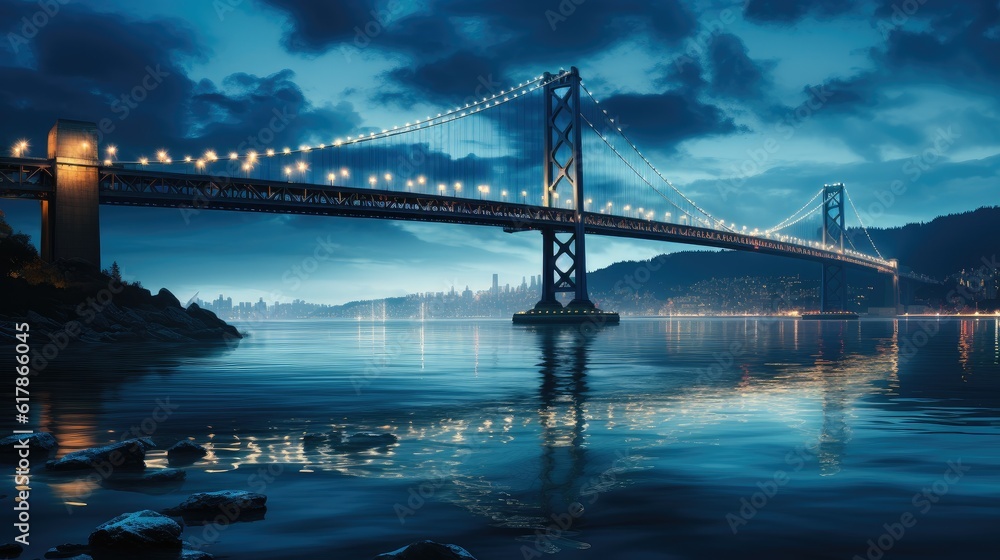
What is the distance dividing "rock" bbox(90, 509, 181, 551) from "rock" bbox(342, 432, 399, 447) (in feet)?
18.5

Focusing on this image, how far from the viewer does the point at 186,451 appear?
1183 cm

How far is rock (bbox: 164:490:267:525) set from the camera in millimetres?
8070

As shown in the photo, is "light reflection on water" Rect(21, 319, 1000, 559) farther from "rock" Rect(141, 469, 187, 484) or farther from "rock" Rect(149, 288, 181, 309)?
"rock" Rect(149, 288, 181, 309)

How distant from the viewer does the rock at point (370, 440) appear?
12820 millimetres

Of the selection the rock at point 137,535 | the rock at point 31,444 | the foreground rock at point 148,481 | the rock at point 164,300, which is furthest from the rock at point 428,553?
the rock at point 164,300

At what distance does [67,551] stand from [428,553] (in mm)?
3096

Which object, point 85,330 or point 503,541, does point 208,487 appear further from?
point 85,330

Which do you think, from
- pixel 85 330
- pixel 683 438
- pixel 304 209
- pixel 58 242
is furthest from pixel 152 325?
pixel 683 438

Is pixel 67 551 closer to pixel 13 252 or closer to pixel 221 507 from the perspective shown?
pixel 221 507

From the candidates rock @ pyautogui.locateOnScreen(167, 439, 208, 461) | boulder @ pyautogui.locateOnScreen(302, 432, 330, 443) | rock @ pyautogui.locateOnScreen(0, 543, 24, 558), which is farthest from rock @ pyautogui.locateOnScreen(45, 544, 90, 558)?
boulder @ pyautogui.locateOnScreen(302, 432, 330, 443)

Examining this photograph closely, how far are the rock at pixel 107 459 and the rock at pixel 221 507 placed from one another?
9.31 feet

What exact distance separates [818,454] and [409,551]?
24.0 ft

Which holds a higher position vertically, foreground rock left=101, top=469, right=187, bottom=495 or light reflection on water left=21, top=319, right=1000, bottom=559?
foreground rock left=101, top=469, right=187, bottom=495

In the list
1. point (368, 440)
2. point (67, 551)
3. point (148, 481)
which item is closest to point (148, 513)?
point (67, 551)
